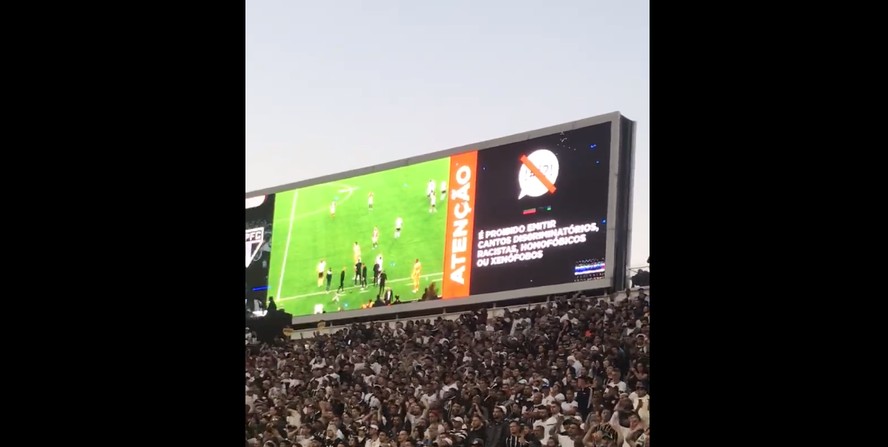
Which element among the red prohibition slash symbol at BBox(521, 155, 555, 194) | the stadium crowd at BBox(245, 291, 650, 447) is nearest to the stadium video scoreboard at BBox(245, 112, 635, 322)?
the red prohibition slash symbol at BBox(521, 155, 555, 194)

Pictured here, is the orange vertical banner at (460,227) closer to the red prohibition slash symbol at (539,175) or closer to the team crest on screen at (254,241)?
the red prohibition slash symbol at (539,175)

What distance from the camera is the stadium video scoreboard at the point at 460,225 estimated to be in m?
10.3

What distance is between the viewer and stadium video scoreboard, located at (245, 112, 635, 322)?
10273mm

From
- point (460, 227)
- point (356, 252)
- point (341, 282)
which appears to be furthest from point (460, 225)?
point (341, 282)

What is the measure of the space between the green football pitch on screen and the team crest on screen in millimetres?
251

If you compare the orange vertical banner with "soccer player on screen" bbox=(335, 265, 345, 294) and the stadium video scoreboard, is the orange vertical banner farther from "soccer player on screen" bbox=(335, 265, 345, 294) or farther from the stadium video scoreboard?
"soccer player on screen" bbox=(335, 265, 345, 294)

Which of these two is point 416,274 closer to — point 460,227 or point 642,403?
point 460,227

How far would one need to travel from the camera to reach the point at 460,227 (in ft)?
37.8

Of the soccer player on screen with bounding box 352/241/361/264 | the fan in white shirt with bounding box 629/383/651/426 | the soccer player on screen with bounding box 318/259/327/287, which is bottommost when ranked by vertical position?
the fan in white shirt with bounding box 629/383/651/426

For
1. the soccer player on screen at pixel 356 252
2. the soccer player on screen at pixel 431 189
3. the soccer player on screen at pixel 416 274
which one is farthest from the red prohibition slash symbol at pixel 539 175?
the soccer player on screen at pixel 356 252

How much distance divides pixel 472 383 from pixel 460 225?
304 cm

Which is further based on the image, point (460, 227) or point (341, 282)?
point (341, 282)

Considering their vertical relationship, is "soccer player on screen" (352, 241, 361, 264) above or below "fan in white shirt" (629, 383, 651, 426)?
above
